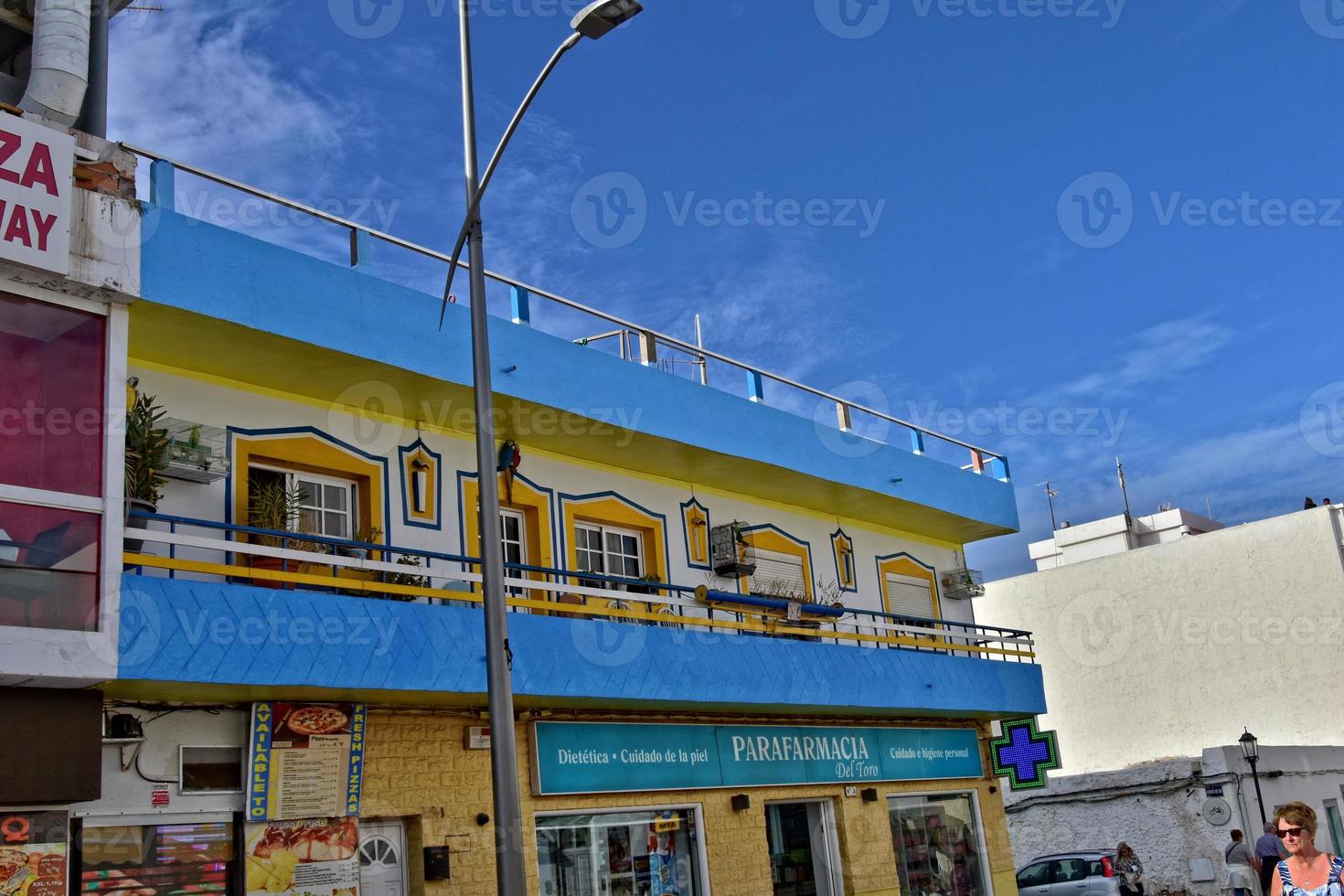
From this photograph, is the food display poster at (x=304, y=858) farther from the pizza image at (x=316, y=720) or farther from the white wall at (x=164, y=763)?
the pizza image at (x=316, y=720)

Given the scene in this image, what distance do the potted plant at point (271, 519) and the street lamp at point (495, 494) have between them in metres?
3.51

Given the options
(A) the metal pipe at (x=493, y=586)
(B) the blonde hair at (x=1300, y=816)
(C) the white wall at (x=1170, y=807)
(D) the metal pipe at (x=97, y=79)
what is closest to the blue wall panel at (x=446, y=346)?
(D) the metal pipe at (x=97, y=79)

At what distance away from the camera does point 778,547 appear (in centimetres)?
1962

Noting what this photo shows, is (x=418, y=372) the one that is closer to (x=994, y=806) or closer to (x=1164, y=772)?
(x=994, y=806)

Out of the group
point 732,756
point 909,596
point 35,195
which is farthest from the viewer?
point 909,596

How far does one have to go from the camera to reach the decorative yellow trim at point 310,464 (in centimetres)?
1302

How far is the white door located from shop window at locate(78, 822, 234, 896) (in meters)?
1.39

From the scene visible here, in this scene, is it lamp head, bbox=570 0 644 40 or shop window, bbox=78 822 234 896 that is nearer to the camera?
lamp head, bbox=570 0 644 40

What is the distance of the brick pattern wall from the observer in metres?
13.2

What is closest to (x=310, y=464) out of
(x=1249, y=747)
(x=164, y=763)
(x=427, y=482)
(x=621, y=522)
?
(x=427, y=482)

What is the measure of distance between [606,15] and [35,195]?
15.2 ft

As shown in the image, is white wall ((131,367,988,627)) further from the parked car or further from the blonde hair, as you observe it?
the blonde hair

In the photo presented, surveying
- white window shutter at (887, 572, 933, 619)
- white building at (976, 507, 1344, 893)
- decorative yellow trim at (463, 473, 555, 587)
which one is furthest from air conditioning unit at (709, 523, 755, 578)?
white building at (976, 507, 1344, 893)

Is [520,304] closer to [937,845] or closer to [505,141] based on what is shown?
[505,141]
